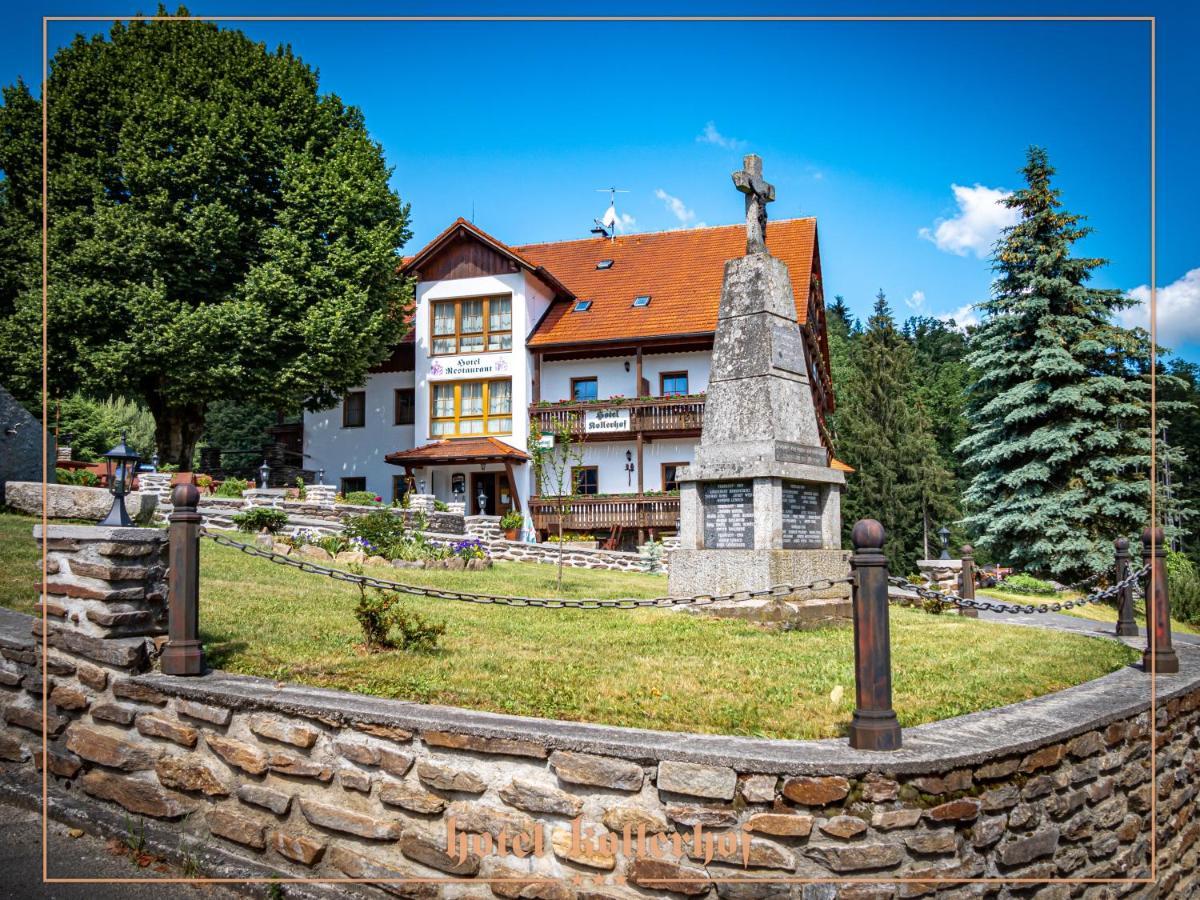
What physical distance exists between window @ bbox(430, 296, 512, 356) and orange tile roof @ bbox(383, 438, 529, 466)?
3251 millimetres

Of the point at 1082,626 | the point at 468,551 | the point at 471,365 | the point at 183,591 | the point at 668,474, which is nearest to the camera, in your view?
the point at 183,591

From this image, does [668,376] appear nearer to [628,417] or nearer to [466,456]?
[628,417]

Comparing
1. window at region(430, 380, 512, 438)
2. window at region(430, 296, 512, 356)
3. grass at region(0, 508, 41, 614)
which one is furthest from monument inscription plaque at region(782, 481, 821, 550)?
window at region(430, 296, 512, 356)

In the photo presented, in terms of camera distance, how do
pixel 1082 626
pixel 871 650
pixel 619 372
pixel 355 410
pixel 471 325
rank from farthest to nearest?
1. pixel 355 410
2. pixel 471 325
3. pixel 619 372
4. pixel 1082 626
5. pixel 871 650

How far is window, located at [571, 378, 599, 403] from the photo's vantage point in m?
29.1

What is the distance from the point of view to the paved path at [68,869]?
4.42 meters

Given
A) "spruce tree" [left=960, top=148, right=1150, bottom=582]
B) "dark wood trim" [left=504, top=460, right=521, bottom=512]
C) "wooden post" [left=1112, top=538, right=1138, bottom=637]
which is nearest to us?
"wooden post" [left=1112, top=538, right=1138, bottom=637]

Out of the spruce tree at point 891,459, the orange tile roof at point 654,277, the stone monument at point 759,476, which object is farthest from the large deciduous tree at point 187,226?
the spruce tree at point 891,459

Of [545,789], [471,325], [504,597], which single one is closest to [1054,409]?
[471,325]

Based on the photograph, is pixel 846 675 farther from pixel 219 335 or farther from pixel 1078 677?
→ pixel 219 335

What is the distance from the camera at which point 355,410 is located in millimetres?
31734

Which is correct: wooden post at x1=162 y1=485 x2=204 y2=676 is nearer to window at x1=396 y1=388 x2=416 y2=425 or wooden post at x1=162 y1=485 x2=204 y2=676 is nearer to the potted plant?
the potted plant

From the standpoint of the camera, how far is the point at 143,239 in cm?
2208

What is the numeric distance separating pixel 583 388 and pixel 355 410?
28.9 ft
